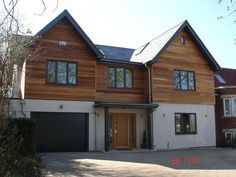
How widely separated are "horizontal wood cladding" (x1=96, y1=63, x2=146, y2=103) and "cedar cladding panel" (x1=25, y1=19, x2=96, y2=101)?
26.3 inches

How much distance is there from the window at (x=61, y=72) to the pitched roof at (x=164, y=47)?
512cm

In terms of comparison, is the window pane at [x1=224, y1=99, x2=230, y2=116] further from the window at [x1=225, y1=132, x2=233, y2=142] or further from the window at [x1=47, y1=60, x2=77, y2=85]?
the window at [x1=47, y1=60, x2=77, y2=85]

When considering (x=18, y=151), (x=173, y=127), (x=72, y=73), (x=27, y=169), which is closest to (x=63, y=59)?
(x=72, y=73)

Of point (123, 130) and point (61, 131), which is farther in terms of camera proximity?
point (123, 130)

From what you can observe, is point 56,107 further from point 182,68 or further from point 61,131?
point 182,68

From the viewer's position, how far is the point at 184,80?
24359 millimetres

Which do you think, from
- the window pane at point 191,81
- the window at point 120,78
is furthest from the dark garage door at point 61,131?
the window pane at point 191,81

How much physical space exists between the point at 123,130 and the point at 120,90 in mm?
2592

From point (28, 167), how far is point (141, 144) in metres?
11.4

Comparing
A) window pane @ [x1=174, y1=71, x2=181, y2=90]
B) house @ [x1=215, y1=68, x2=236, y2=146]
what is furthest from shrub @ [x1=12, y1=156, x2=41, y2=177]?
house @ [x1=215, y1=68, x2=236, y2=146]

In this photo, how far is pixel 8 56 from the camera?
510 cm

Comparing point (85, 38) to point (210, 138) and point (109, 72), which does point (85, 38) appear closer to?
point (109, 72)

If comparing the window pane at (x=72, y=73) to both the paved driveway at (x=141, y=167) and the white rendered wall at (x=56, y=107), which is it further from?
the paved driveway at (x=141, y=167)
